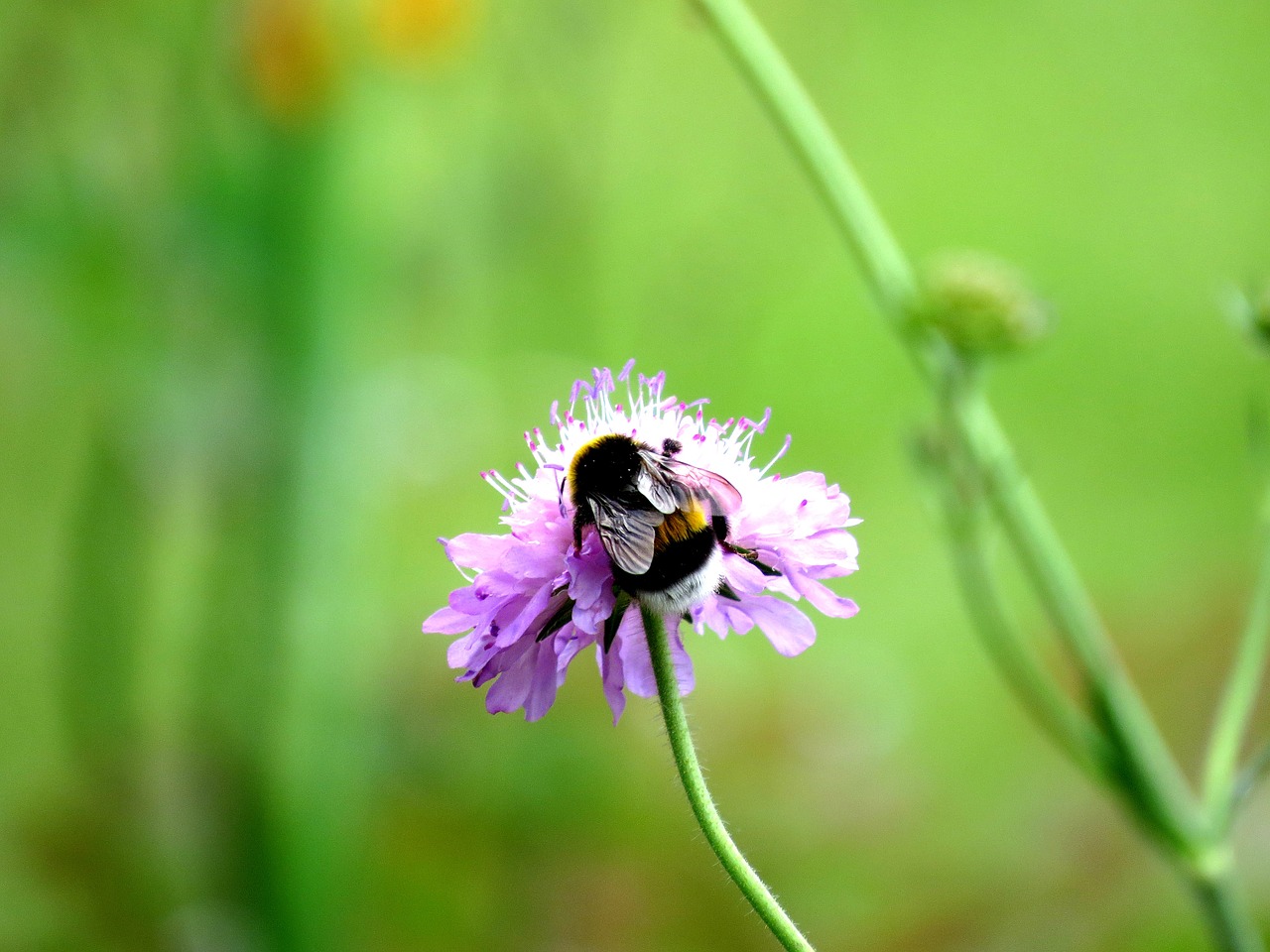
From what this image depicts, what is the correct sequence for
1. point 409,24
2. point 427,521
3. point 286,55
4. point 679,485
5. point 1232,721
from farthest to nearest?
point 427,521 → point 409,24 → point 286,55 → point 1232,721 → point 679,485

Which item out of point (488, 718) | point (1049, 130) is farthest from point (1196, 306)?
point (488, 718)

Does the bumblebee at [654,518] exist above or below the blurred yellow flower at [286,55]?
below

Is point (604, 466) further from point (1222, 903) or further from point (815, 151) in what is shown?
point (1222, 903)

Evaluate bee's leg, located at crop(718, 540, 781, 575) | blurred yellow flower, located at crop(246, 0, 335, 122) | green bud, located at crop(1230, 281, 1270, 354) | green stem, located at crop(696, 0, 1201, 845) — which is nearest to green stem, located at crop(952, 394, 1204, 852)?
green stem, located at crop(696, 0, 1201, 845)

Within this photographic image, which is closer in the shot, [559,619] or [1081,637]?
[559,619]

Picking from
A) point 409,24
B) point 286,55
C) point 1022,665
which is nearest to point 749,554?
point 1022,665

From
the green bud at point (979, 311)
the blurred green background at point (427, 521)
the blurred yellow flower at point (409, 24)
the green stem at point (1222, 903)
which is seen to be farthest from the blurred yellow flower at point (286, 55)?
the green stem at point (1222, 903)

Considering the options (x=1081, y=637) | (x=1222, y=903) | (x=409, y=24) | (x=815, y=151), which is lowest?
(x=1222, y=903)

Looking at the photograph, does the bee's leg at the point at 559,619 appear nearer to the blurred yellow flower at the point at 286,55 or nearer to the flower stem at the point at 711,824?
the flower stem at the point at 711,824
